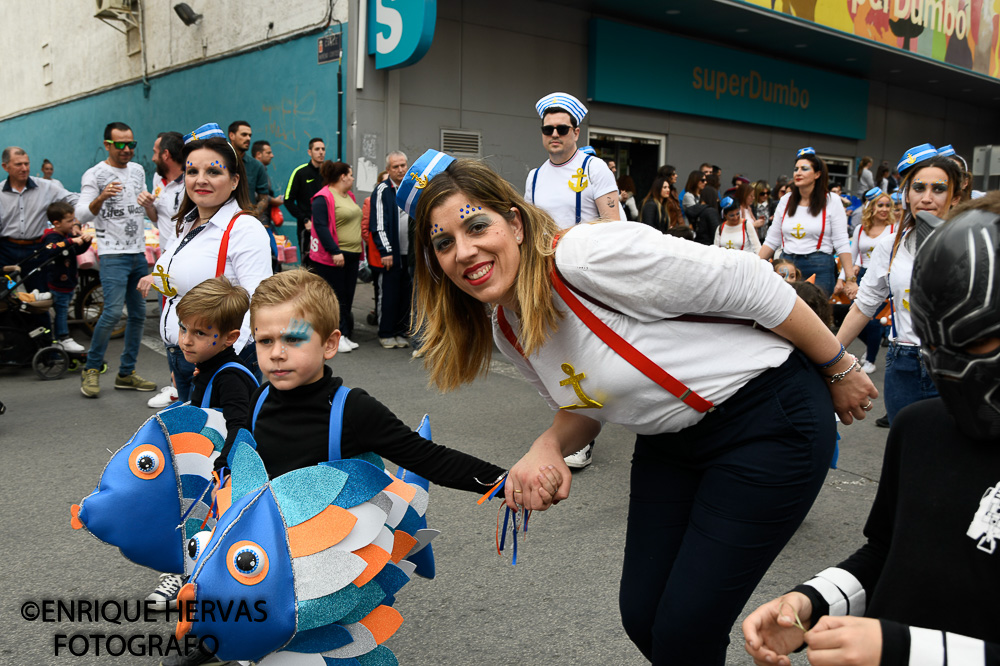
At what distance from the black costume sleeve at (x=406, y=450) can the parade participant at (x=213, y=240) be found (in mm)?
1404

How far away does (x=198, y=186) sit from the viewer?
3.67m

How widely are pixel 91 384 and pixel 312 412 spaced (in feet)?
17.2

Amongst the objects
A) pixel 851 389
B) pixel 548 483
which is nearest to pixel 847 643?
pixel 548 483

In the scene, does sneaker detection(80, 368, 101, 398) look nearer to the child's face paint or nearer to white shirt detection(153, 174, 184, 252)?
white shirt detection(153, 174, 184, 252)

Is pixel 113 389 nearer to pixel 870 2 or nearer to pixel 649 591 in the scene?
pixel 649 591

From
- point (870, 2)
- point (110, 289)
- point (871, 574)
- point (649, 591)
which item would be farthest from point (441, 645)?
point (870, 2)

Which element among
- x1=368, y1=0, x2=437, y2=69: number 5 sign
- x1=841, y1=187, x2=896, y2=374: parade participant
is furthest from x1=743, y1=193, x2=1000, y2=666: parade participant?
x1=368, y1=0, x2=437, y2=69: number 5 sign

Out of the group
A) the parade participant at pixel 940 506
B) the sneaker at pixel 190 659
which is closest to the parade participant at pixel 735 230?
the sneaker at pixel 190 659

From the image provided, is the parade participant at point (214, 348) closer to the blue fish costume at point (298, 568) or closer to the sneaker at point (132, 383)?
the blue fish costume at point (298, 568)

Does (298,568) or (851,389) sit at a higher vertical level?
(851,389)

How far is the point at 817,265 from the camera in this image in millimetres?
7547

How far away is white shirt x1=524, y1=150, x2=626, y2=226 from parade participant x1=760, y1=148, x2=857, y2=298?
253 cm

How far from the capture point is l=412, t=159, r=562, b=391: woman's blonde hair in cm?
203

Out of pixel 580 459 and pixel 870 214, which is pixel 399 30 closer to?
pixel 870 214
